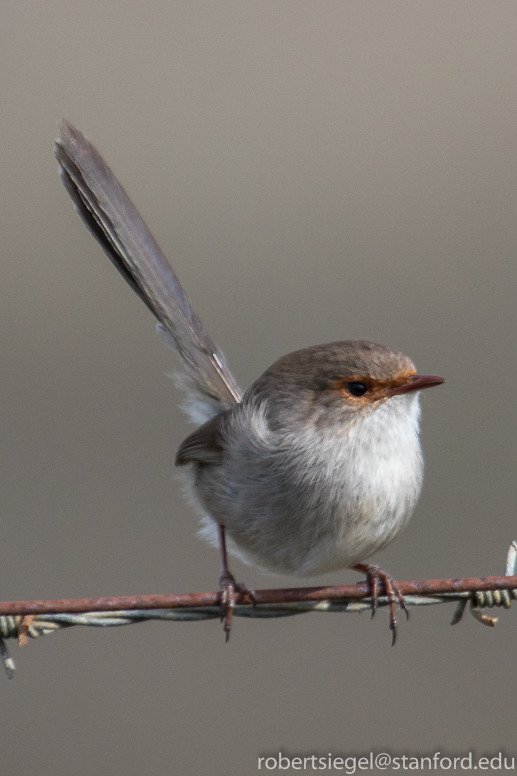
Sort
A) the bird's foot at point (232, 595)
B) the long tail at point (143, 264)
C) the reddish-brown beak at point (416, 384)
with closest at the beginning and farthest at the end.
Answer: the bird's foot at point (232, 595)
the reddish-brown beak at point (416, 384)
the long tail at point (143, 264)

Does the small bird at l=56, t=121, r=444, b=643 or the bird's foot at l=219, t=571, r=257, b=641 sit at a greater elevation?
the small bird at l=56, t=121, r=444, b=643

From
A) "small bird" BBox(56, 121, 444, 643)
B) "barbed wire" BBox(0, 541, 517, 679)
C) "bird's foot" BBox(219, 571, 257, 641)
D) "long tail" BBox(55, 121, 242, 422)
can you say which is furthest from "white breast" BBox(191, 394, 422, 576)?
"long tail" BBox(55, 121, 242, 422)

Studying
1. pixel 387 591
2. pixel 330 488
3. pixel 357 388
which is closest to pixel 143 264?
pixel 357 388

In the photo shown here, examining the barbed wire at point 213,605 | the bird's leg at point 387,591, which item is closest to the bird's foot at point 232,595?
the barbed wire at point 213,605

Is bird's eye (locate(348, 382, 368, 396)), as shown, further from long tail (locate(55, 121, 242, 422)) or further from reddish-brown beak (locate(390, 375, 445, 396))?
long tail (locate(55, 121, 242, 422))

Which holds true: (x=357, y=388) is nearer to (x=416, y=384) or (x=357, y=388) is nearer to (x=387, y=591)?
(x=416, y=384)

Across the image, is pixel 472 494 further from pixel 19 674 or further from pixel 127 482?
pixel 19 674

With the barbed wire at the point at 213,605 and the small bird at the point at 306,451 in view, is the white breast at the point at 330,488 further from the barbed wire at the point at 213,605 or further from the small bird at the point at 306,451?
the barbed wire at the point at 213,605
